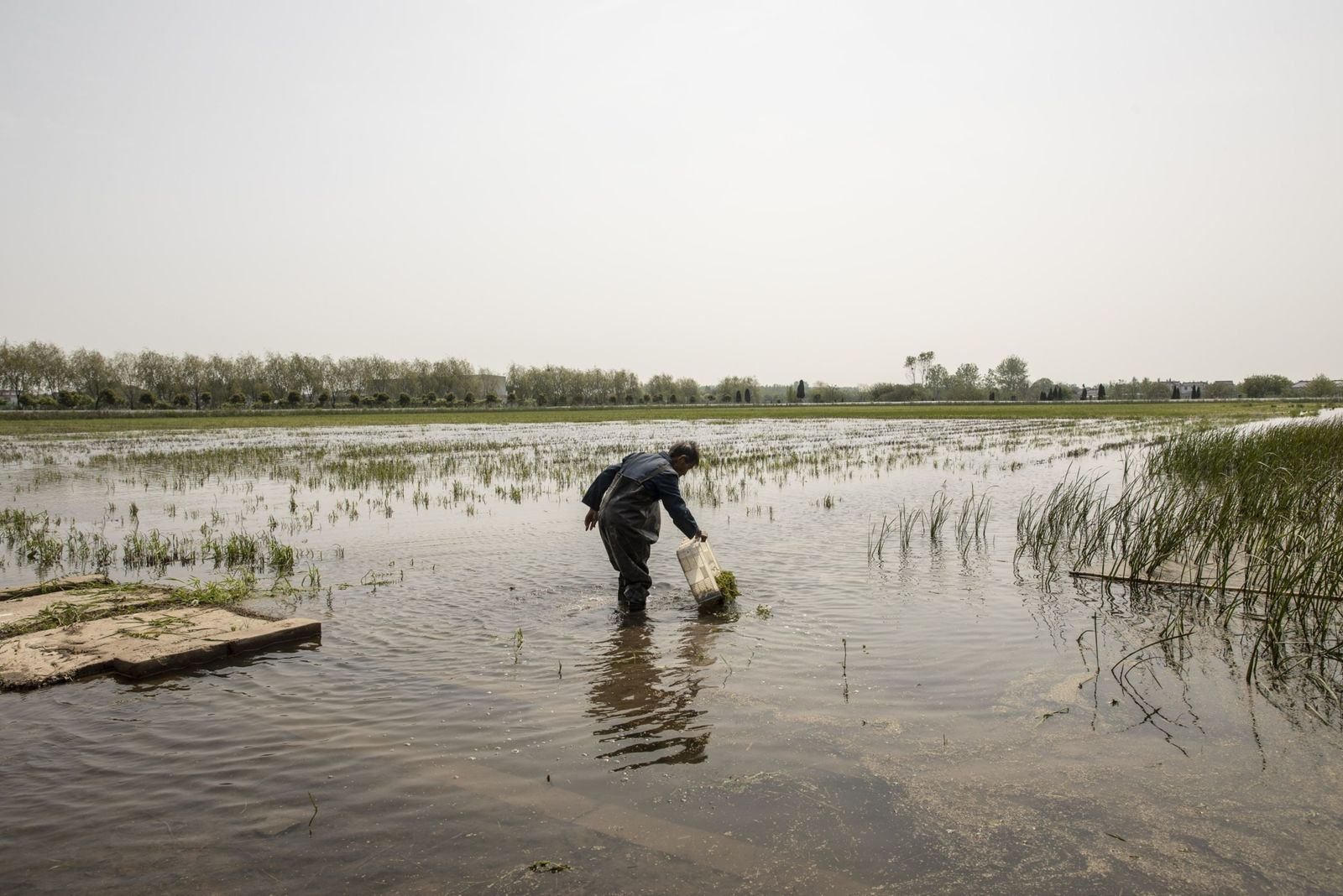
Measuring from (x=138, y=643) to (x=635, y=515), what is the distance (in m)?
4.02

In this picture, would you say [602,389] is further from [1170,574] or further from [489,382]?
[1170,574]

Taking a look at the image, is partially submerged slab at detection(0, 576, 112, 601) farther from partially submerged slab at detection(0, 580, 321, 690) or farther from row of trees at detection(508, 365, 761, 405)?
row of trees at detection(508, 365, 761, 405)

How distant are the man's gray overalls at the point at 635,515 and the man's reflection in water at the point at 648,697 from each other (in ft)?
1.70

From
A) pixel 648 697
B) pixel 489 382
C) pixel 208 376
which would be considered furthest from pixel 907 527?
pixel 489 382

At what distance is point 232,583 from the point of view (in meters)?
8.07

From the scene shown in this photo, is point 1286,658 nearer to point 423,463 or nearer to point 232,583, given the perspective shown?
point 232,583

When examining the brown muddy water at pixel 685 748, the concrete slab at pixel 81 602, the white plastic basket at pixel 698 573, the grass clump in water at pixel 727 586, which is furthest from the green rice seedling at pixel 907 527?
the concrete slab at pixel 81 602

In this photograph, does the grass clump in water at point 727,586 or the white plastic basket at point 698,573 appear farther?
the grass clump in water at point 727,586

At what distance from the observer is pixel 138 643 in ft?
19.3

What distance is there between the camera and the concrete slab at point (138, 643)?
5.49m

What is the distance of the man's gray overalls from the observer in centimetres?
693

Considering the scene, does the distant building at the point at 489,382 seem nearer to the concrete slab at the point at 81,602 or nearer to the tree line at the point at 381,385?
the tree line at the point at 381,385

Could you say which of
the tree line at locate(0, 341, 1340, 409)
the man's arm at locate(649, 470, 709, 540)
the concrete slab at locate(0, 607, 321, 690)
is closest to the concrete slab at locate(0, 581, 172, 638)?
the concrete slab at locate(0, 607, 321, 690)

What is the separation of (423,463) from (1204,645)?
20.4 metres
